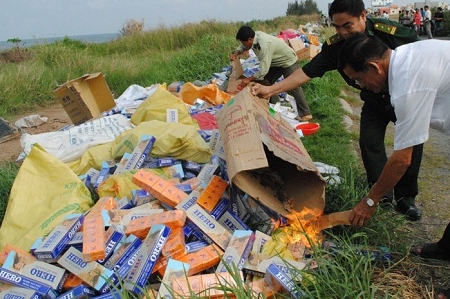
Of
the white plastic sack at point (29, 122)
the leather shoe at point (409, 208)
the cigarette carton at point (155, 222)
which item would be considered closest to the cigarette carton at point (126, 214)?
the cigarette carton at point (155, 222)

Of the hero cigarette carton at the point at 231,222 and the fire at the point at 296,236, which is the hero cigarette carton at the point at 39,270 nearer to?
the hero cigarette carton at the point at 231,222

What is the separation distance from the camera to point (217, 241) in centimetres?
238

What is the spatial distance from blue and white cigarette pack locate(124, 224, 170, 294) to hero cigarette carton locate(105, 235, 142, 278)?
0.24 ft

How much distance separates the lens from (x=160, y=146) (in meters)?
3.45

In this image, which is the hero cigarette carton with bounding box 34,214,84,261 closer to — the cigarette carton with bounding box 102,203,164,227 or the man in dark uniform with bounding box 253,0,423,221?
the cigarette carton with bounding box 102,203,164,227

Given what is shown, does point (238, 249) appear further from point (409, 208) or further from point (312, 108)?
point (312, 108)

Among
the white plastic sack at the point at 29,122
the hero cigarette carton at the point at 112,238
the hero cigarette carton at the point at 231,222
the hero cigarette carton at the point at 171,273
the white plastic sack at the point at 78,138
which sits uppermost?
the white plastic sack at the point at 78,138

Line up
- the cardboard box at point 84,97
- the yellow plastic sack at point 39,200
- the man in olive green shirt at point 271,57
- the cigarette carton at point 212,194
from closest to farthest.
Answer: the cigarette carton at point 212,194, the yellow plastic sack at point 39,200, the cardboard box at point 84,97, the man in olive green shirt at point 271,57

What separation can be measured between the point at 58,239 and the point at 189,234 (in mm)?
774

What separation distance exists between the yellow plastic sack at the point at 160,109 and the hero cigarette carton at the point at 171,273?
236 centimetres

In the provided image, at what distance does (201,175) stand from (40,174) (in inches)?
53.4

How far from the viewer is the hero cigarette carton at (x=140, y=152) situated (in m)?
3.30

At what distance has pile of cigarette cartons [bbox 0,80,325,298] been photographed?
2.12 metres

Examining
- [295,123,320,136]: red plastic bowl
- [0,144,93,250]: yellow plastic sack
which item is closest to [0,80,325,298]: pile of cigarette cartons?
[0,144,93,250]: yellow plastic sack
